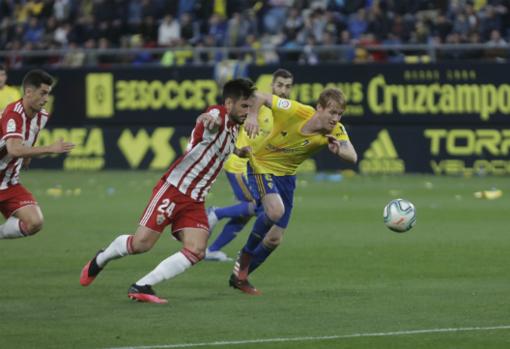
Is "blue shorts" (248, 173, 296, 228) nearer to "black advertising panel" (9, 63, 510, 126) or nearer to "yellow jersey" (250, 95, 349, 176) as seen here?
"yellow jersey" (250, 95, 349, 176)

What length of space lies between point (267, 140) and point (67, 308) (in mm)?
2592

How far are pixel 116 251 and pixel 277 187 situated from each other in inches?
68.3

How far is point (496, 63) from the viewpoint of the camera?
81.9 feet

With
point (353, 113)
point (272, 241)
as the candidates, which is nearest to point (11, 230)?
point (272, 241)

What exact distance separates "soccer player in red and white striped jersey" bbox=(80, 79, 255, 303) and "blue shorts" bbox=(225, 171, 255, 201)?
321 cm

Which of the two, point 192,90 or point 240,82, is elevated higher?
point 240,82

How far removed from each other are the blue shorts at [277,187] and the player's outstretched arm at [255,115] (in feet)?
2.43

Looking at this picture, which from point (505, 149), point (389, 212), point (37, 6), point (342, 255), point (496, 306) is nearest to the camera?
point (496, 306)

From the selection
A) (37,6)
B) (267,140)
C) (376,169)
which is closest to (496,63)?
(376,169)

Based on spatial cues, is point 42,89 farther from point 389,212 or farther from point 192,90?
point 192,90

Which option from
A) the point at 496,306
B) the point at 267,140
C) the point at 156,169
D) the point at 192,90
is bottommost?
the point at 156,169

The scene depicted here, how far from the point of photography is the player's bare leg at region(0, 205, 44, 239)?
1127cm

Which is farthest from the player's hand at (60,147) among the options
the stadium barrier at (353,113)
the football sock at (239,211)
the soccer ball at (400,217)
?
the stadium barrier at (353,113)

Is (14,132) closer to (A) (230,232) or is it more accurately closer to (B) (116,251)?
(B) (116,251)
